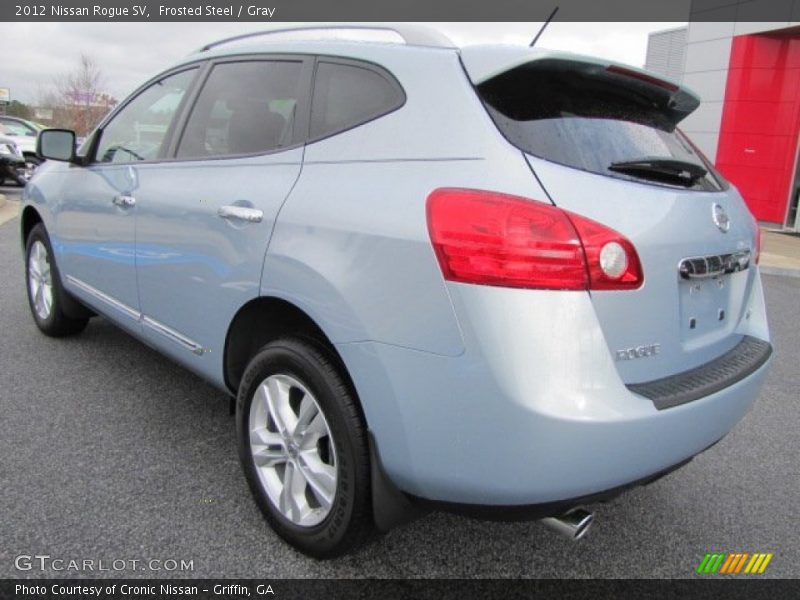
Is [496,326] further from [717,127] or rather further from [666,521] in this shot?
[717,127]

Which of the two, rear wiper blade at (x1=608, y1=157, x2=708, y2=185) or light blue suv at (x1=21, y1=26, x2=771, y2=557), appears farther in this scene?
rear wiper blade at (x1=608, y1=157, x2=708, y2=185)

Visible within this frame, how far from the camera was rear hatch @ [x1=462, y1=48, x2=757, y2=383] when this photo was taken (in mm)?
1786

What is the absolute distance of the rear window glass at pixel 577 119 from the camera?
188 cm

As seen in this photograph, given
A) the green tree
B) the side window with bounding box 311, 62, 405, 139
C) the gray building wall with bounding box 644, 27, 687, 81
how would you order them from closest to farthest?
the side window with bounding box 311, 62, 405, 139 < the gray building wall with bounding box 644, 27, 687, 81 < the green tree

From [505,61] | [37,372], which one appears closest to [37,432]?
[37,372]

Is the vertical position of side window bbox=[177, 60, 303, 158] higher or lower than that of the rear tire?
higher

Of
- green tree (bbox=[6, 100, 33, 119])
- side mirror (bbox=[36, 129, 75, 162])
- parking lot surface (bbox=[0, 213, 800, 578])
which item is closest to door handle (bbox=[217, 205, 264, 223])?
parking lot surface (bbox=[0, 213, 800, 578])

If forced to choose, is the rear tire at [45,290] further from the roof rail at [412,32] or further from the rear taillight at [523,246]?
the rear taillight at [523,246]

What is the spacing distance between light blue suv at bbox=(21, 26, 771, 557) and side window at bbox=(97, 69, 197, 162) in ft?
2.01

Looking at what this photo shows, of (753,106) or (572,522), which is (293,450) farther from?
(753,106)

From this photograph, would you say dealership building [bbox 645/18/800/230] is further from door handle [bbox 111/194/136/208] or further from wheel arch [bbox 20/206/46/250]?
door handle [bbox 111/194/136/208]

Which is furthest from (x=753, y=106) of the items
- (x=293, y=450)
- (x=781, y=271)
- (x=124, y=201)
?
(x=293, y=450)

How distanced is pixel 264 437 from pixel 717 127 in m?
16.5

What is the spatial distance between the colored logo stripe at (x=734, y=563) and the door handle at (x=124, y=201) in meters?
2.86
